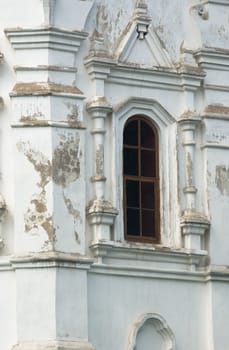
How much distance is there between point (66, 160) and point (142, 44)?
234 cm

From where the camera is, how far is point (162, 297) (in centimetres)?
2552

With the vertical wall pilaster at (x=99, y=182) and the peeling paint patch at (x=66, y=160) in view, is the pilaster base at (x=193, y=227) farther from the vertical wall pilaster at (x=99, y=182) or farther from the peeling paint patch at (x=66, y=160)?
the peeling paint patch at (x=66, y=160)

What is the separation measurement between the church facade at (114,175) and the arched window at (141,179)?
2cm

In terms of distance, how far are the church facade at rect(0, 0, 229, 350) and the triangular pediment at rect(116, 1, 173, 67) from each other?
0.02m

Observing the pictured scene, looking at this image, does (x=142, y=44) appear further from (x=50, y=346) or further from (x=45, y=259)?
(x=50, y=346)

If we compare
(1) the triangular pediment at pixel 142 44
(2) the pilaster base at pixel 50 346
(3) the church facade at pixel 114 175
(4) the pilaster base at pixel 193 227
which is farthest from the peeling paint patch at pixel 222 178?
(2) the pilaster base at pixel 50 346

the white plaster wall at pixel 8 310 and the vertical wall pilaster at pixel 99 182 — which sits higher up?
the vertical wall pilaster at pixel 99 182

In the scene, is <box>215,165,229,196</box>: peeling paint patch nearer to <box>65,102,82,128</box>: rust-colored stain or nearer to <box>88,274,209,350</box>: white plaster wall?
<box>88,274,209,350</box>: white plaster wall

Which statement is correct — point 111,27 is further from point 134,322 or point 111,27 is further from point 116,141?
point 134,322

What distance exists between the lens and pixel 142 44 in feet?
85.7

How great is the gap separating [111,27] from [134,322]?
14.1 ft

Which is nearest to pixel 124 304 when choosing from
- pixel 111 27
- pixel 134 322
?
pixel 134 322

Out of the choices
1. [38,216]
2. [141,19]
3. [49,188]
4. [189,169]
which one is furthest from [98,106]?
[38,216]

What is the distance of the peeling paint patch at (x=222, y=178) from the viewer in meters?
26.2
